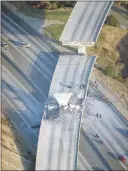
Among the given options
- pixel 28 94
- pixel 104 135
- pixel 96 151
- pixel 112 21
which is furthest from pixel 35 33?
pixel 96 151

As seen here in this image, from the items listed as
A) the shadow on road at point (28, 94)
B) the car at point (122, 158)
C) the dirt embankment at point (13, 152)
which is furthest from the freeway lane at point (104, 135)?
the dirt embankment at point (13, 152)

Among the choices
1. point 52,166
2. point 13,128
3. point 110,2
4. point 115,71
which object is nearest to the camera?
point 52,166

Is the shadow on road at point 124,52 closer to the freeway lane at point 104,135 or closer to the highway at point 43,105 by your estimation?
the highway at point 43,105

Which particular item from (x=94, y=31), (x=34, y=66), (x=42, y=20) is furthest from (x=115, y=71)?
(x=42, y=20)

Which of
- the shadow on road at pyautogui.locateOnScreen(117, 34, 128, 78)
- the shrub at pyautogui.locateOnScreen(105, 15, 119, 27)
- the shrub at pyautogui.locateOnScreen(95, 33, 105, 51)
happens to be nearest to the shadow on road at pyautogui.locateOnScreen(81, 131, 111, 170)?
the shadow on road at pyautogui.locateOnScreen(117, 34, 128, 78)

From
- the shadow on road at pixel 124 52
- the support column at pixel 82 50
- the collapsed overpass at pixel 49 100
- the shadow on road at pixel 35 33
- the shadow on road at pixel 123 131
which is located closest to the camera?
the collapsed overpass at pixel 49 100

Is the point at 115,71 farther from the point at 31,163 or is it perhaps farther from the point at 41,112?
the point at 31,163

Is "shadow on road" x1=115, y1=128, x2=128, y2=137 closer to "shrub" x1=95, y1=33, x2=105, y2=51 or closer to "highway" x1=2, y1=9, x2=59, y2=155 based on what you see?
"highway" x1=2, y1=9, x2=59, y2=155

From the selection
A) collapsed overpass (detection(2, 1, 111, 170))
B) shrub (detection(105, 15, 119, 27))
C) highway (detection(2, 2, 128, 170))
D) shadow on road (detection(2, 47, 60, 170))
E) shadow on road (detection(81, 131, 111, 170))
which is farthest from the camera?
shrub (detection(105, 15, 119, 27))
